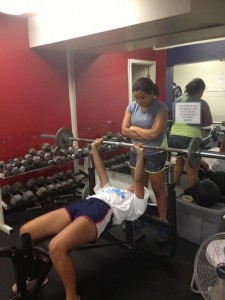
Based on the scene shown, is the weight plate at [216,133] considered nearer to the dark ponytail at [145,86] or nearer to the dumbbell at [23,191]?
the dark ponytail at [145,86]

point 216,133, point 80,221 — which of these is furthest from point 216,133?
point 80,221

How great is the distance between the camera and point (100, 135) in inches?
144

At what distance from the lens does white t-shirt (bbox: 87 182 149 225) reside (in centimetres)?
163

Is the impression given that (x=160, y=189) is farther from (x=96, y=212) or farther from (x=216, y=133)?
(x=216, y=133)

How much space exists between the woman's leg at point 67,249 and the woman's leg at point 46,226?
133 millimetres

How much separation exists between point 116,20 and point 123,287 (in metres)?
1.94

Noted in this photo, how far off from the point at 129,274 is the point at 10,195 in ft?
5.30

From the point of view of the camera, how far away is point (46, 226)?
1.58 m

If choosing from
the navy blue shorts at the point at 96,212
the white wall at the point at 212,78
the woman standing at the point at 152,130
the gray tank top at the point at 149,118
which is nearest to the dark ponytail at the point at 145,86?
the woman standing at the point at 152,130

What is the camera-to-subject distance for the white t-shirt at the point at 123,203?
5.36 ft

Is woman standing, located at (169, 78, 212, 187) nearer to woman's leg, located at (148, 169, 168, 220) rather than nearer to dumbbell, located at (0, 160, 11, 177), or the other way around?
woman's leg, located at (148, 169, 168, 220)

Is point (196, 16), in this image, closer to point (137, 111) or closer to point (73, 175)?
point (137, 111)

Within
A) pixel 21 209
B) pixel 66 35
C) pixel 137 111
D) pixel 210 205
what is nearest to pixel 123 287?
pixel 210 205

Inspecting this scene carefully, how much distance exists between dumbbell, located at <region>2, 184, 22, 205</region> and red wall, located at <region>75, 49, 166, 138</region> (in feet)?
3.75
